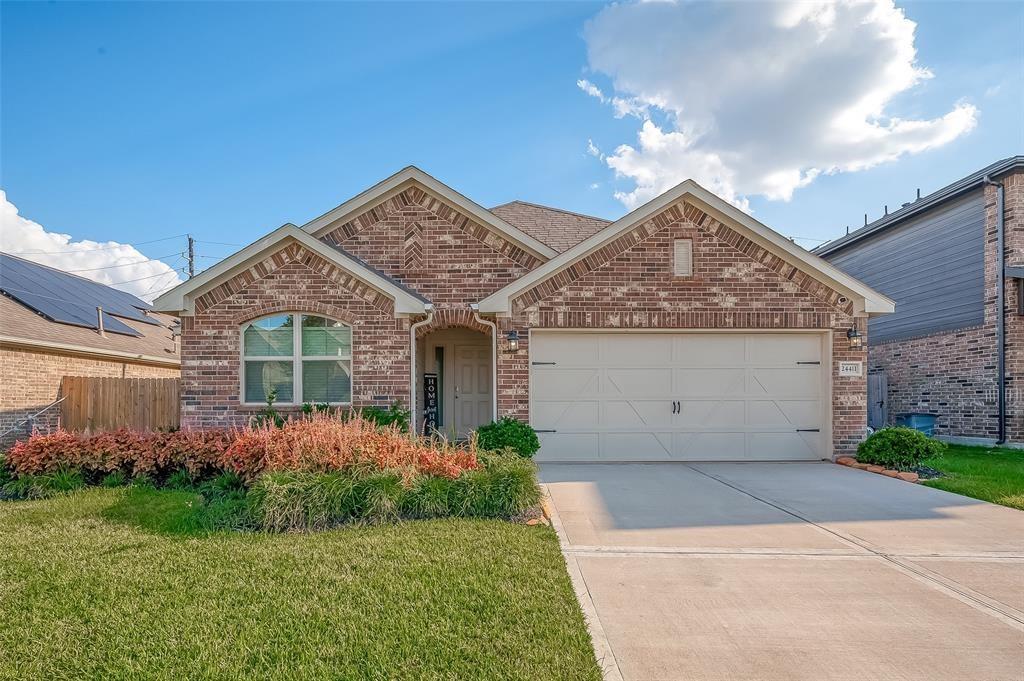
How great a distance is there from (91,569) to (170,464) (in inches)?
127

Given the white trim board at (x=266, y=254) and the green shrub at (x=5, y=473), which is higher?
the white trim board at (x=266, y=254)

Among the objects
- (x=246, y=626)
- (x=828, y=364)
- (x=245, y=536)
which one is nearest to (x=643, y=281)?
(x=828, y=364)

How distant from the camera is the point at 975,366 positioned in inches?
505

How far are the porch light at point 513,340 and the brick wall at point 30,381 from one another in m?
10.8

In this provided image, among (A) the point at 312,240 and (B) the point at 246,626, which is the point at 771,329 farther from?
(B) the point at 246,626

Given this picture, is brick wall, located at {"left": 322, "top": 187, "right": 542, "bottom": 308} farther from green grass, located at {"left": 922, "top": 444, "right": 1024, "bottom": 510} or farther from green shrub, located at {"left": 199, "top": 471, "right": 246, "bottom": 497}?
green grass, located at {"left": 922, "top": 444, "right": 1024, "bottom": 510}

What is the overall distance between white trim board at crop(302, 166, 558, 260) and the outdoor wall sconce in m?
5.63

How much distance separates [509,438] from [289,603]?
16.4 feet

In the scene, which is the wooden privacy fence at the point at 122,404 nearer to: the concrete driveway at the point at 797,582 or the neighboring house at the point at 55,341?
the neighboring house at the point at 55,341

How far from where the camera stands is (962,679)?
3.01 metres

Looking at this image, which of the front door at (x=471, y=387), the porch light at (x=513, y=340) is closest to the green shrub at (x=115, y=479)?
the porch light at (x=513, y=340)

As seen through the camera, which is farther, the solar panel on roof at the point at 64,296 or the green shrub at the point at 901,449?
the solar panel on roof at the point at 64,296

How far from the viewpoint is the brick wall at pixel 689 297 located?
9.98 metres

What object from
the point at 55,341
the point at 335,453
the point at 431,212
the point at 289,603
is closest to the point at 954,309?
the point at 431,212
